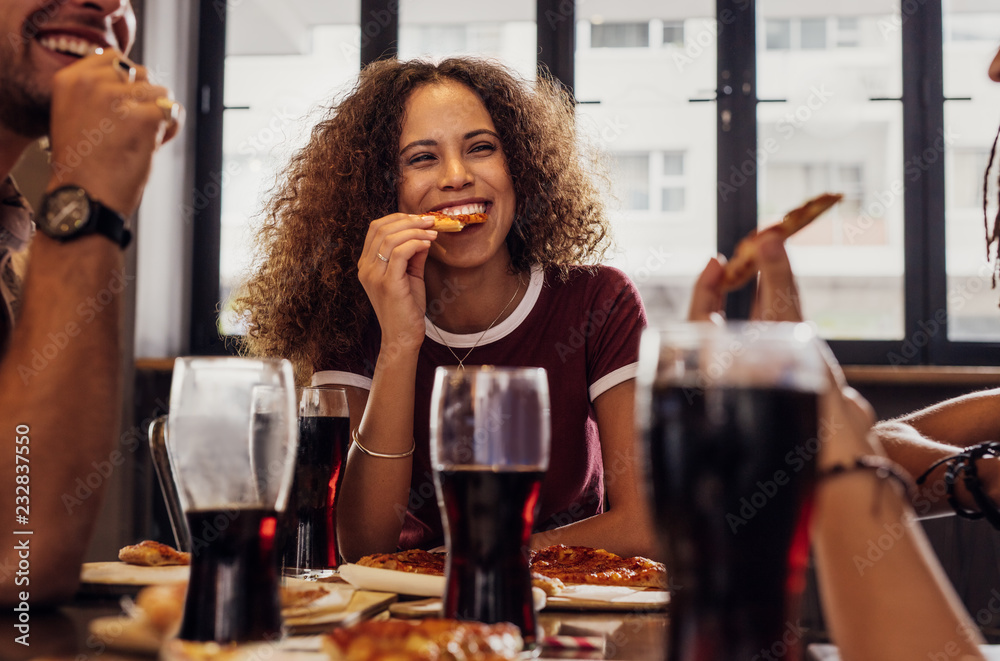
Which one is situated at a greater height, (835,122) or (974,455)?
(835,122)

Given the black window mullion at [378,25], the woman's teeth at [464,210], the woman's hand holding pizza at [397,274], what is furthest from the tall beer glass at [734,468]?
the black window mullion at [378,25]

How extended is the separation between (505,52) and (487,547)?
336 cm

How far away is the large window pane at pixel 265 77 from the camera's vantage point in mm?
3838

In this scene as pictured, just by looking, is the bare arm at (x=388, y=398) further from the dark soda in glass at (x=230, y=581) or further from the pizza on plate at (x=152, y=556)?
the dark soda in glass at (x=230, y=581)

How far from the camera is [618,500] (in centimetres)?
153

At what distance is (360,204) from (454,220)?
0.33 meters

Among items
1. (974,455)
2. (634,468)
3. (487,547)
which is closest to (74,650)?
(487,547)

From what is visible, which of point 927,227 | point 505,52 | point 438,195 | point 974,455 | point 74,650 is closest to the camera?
point 74,650

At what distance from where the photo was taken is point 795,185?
11.9 feet

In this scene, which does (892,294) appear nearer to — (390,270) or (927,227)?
(927,227)

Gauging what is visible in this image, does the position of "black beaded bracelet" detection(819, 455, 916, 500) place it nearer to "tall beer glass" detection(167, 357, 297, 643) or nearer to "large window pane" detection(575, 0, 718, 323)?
"tall beer glass" detection(167, 357, 297, 643)

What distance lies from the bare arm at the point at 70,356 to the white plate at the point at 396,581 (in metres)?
0.26

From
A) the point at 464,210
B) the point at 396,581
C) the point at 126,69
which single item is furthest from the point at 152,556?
the point at 464,210

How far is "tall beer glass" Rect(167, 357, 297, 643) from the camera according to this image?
630 mm
